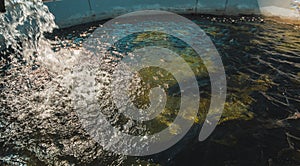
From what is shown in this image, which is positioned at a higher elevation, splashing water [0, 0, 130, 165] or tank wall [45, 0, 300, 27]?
tank wall [45, 0, 300, 27]

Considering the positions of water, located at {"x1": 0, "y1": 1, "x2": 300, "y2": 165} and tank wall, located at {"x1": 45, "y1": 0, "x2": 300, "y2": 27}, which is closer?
water, located at {"x1": 0, "y1": 1, "x2": 300, "y2": 165}

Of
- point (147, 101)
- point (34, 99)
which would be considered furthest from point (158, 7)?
point (34, 99)

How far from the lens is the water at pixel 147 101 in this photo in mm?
3508

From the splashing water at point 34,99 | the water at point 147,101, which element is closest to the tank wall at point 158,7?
the water at point 147,101

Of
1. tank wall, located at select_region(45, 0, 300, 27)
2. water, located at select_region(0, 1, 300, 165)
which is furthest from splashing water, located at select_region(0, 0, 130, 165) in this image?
tank wall, located at select_region(45, 0, 300, 27)

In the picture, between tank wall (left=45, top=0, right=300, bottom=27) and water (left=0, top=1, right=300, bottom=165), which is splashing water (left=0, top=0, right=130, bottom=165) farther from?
tank wall (left=45, top=0, right=300, bottom=27)

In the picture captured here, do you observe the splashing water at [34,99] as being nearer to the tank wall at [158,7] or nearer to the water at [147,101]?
the water at [147,101]

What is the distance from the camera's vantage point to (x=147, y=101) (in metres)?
4.73

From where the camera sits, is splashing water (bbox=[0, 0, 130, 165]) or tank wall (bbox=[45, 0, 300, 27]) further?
tank wall (bbox=[45, 0, 300, 27])

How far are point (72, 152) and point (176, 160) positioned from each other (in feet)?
5.33

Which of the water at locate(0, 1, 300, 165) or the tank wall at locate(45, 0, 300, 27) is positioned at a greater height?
the tank wall at locate(45, 0, 300, 27)

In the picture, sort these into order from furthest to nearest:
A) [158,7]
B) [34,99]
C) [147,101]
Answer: [158,7] < [147,101] < [34,99]

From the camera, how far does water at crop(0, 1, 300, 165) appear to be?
3.51 meters

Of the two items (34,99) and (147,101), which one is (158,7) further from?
(34,99)
